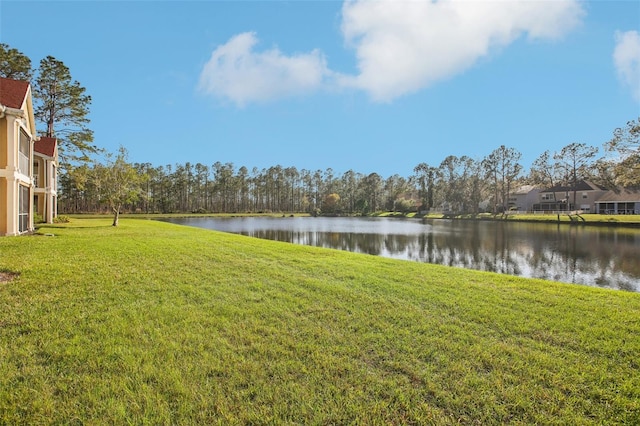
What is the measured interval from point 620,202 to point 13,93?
203 feet

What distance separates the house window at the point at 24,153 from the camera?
1301cm

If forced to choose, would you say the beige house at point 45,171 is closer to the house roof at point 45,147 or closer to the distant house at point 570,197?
the house roof at point 45,147

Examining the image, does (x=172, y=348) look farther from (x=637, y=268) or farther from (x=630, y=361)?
(x=637, y=268)

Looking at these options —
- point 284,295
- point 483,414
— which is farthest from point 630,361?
point 284,295

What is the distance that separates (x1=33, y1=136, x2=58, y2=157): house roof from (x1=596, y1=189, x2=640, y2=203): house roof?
61.6 m

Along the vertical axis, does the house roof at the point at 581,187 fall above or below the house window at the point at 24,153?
above

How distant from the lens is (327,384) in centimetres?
278

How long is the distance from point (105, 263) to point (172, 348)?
465 cm

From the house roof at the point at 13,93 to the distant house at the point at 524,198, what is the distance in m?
64.4

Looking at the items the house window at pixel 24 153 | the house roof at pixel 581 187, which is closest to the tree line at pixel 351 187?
the house roof at pixel 581 187

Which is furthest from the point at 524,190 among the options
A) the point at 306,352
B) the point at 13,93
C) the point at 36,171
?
the point at 306,352

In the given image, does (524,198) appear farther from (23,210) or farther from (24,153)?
(23,210)

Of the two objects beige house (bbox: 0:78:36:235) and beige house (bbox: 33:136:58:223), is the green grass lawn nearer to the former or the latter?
beige house (bbox: 0:78:36:235)

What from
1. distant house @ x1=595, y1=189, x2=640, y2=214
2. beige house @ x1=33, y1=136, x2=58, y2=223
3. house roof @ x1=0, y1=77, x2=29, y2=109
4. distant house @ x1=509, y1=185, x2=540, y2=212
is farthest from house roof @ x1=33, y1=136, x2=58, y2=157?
distant house @ x1=509, y1=185, x2=540, y2=212
